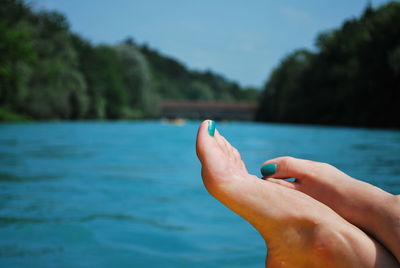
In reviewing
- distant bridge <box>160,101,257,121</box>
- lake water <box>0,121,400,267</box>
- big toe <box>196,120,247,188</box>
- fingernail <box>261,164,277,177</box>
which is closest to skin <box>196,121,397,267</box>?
big toe <box>196,120,247,188</box>

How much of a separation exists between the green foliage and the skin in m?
16.6

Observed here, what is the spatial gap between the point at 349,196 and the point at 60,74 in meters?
23.2

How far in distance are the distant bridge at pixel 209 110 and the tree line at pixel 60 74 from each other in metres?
8.76

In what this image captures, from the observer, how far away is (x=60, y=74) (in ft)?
74.7

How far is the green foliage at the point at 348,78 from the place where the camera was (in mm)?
17516

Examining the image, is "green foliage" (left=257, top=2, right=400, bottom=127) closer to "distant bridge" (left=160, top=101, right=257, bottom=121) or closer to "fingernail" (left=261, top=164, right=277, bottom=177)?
"distant bridge" (left=160, top=101, right=257, bottom=121)

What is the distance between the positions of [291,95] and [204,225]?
28134mm

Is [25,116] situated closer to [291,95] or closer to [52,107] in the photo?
[52,107]

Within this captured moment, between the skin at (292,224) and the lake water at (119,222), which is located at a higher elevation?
the skin at (292,224)

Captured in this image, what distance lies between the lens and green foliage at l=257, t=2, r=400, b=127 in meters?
17.5

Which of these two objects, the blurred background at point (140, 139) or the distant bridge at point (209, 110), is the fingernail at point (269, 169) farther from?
the distant bridge at point (209, 110)

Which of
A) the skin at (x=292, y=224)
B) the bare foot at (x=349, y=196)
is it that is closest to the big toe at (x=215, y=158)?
the skin at (x=292, y=224)

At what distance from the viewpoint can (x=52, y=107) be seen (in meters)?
22.8

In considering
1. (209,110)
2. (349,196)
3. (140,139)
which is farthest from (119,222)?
(209,110)
